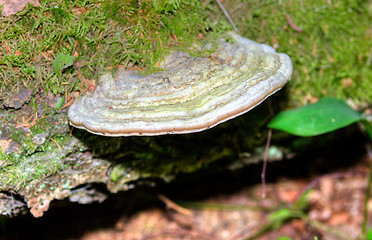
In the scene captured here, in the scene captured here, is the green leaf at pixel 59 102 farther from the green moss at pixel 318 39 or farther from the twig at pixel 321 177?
the twig at pixel 321 177

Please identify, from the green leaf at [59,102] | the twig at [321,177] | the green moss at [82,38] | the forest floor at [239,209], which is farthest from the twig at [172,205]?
the green moss at [82,38]

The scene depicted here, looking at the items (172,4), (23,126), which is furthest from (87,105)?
(172,4)

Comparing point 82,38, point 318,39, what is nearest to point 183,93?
point 82,38

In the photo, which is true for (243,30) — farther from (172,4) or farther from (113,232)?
(113,232)

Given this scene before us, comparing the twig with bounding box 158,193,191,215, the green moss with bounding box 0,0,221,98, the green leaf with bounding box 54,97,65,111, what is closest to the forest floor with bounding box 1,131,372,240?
the twig with bounding box 158,193,191,215

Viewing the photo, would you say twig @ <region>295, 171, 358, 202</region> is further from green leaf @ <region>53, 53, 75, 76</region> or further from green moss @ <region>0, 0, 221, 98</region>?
green leaf @ <region>53, 53, 75, 76</region>

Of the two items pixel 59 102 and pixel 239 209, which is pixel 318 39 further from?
pixel 59 102
